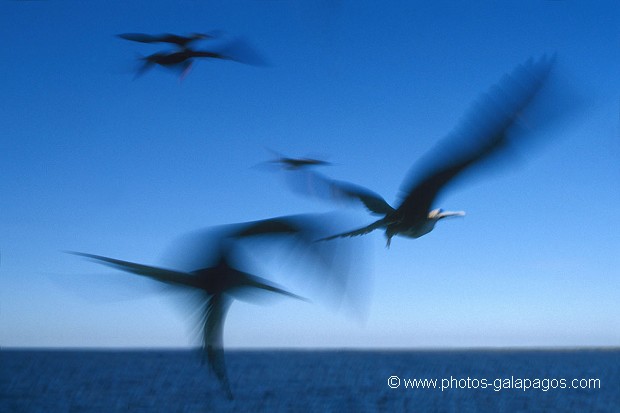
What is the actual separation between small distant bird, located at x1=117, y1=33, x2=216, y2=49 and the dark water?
10.6 metres

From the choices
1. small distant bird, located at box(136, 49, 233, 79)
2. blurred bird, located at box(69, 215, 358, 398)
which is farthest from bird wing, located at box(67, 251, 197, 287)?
small distant bird, located at box(136, 49, 233, 79)

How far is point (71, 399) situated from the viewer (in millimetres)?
13281

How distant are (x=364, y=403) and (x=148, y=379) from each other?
18.9 feet

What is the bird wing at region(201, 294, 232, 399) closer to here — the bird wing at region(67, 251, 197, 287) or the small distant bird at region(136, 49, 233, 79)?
the bird wing at region(67, 251, 197, 287)

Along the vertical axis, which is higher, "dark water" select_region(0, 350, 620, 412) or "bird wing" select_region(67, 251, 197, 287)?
"bird wing" select_region(67, 251, 197, 287)

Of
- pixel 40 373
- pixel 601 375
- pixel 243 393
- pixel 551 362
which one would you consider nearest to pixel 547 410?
pixel 601 375

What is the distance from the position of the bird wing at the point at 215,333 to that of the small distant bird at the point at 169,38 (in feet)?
1.09

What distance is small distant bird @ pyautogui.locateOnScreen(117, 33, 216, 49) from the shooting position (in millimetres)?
707

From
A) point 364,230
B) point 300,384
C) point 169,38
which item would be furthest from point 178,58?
point 300,384

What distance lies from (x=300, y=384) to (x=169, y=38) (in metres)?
15.6

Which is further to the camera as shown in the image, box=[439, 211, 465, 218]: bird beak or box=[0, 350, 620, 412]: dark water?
box=[0, 350, 620, 412]: dark water

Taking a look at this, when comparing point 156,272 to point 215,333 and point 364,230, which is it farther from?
point 364,230

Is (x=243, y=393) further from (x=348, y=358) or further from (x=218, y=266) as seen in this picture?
(x=218, y=266)

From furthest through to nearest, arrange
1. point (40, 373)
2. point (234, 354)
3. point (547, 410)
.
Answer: point (234, 354) → point (40, 373) → point (547, 410)
